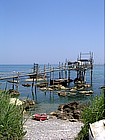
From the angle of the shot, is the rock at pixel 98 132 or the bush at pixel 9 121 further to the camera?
the bush at pixel 9 121

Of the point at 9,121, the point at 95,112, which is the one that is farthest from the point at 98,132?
the point at 95,112

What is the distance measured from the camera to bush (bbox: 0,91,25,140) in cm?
297

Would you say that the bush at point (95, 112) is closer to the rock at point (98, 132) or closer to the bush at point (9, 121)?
the rock at point (98, 132)

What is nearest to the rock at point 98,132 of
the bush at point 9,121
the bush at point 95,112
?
the bush at point 9,121

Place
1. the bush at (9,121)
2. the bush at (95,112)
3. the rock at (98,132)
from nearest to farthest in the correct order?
1. the rock at (98,132)
2. the bush at (9,121)
3. the bush at (95,112)

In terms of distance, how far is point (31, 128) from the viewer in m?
7.43

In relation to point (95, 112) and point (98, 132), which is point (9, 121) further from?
point (95, 112)

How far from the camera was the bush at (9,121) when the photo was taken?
2.97 metres

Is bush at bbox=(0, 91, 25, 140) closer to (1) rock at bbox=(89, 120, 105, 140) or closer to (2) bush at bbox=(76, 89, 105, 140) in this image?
(1) rock at bbox=(89, 120, 105, 140)

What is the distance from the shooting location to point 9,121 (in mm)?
3051

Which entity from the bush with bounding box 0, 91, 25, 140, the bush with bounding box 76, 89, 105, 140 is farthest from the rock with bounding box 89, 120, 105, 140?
the bush with bounding box 76, 89, 105, 140

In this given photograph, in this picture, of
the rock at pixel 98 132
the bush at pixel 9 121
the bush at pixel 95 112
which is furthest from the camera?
the bush at pixel 95 112
